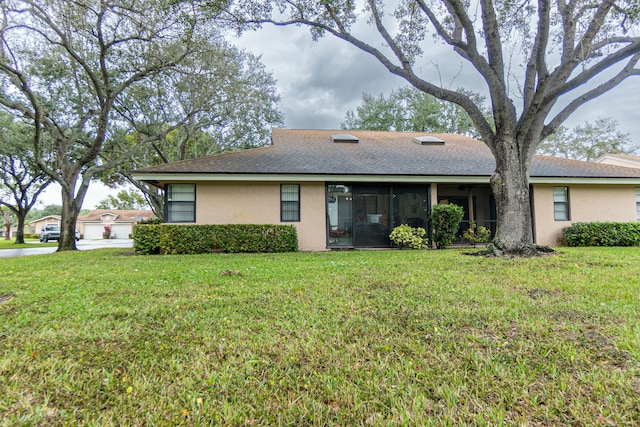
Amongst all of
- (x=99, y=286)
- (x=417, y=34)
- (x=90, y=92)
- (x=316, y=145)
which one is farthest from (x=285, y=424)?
(x=90, y=92)

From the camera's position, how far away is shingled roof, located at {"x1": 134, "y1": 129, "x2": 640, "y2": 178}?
9922 millimetres

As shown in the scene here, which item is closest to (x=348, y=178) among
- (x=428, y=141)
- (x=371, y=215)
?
(x=371, y=215)

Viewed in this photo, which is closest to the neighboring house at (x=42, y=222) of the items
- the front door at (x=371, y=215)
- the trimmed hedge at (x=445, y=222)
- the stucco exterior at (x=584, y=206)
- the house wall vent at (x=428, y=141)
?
the front door at (x=371, y=215)

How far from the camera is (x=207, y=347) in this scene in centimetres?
228

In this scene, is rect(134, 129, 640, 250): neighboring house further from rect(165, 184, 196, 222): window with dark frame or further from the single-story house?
the single-story house

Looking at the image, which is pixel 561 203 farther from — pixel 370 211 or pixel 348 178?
pixel 348 178

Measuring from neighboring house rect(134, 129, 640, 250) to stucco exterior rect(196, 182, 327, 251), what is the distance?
3cm

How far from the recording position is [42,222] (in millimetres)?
48250

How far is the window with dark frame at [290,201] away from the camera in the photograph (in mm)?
10273

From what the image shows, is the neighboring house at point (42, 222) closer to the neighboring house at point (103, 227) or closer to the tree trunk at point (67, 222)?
the neighboring house at point (103, 227)

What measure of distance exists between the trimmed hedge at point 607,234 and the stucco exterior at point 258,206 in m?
9.22

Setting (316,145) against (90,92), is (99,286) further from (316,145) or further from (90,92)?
(90,92)

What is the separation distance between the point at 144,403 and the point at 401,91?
26.9m

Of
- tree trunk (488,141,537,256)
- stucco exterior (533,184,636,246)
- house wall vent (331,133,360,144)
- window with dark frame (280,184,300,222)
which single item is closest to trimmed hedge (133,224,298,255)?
window with dark frame (280,184,300,222)
